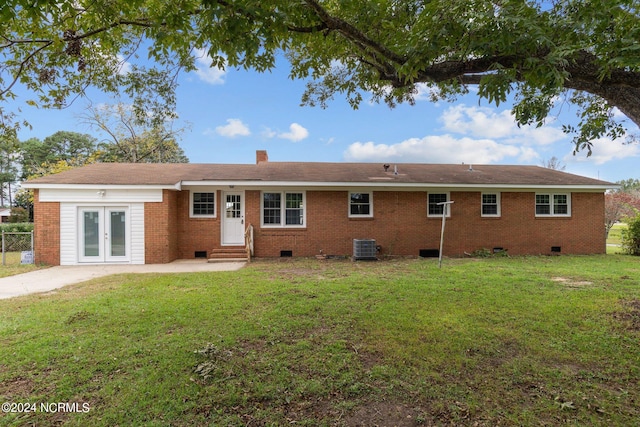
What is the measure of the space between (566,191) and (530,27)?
12416mm

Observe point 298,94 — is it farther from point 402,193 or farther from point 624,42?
point 624,42

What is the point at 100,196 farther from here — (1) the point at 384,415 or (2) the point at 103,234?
(1) the point at 384,415

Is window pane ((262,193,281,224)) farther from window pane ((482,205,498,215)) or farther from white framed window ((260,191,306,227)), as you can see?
window pane ((482,205,498,215))

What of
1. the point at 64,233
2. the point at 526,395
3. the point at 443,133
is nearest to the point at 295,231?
the point at 64,233

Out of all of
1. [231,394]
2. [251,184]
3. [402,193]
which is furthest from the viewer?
[402,193]

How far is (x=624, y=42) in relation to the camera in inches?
118

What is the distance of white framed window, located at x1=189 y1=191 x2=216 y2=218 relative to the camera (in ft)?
38.0

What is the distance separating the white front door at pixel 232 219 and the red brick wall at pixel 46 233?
207 inches

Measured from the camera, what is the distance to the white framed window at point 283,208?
11.7m

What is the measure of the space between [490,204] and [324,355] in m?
11.4

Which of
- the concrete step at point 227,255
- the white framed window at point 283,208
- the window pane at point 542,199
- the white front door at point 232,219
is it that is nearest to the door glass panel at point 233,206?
the white front door at point 232,219

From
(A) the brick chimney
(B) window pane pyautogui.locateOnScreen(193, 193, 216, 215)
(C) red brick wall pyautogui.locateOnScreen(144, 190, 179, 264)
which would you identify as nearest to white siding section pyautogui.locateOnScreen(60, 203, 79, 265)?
(C) red brick wall pyautogui.locateOnScreen(144, 190, 179, 264)

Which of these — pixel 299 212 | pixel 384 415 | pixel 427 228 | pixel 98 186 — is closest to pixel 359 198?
pixel 299 212

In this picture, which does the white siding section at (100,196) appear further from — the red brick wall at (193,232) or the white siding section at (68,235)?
the red brick wall at (193,232)
